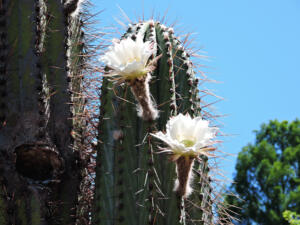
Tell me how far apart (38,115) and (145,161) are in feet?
2.04

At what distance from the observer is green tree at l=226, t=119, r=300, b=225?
1764 cm

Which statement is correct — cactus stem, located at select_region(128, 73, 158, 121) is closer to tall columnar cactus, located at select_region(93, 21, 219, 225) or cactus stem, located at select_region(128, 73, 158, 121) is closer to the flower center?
tall columnar cactus, located at select_region(93, 21, 219, 225)

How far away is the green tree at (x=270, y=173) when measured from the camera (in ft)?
57.9

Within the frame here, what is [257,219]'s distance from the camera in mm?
17781

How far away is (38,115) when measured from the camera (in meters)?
2.32

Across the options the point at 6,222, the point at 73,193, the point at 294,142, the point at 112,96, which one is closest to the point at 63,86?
the point at 112,96

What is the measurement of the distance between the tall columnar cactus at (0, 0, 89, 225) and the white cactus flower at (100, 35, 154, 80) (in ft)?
2.09

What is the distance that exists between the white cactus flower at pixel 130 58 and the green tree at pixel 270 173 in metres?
16.2

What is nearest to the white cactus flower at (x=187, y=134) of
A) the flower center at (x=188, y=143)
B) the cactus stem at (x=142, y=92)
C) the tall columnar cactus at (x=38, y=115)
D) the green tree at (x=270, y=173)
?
the flower center at (x=188, y=143)

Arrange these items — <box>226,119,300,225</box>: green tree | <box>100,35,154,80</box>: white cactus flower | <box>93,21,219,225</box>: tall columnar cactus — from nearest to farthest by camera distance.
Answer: <box>100,35,154,80</box>: white cactus flower < <box>93,21,219,225</box>: tall columnar cactus < <box>226,119,300,225</box>: green tree

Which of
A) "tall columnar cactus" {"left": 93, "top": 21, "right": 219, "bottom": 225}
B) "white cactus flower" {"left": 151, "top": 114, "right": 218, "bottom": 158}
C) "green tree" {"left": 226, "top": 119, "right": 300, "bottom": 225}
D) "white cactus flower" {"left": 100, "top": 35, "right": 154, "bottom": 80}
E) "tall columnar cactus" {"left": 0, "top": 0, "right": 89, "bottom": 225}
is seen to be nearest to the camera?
"white cactus flower" {"left": 151, "top": 114, "right": 218, "bottom": 158}

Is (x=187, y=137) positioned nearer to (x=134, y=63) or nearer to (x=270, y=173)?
(x=134, y=63)

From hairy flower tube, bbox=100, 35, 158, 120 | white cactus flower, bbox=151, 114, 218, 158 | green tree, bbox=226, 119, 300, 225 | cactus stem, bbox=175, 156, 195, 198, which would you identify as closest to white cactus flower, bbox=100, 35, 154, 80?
hairy flower tube, bbox=100, 35, 158, 120

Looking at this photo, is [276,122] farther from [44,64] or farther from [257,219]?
[44,64]
